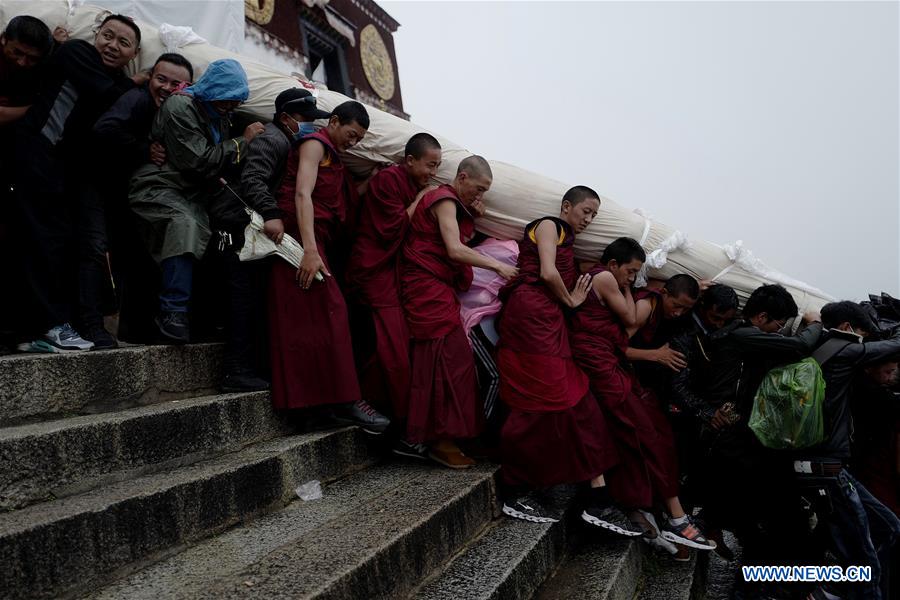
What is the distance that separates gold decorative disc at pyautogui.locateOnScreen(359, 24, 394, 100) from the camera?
1018 cm

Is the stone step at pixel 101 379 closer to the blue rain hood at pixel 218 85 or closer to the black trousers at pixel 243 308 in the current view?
the black trousers at pixel 243 308

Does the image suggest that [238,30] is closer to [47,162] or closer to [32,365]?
[47,162]

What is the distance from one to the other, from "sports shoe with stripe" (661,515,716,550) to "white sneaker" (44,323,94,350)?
2779mm

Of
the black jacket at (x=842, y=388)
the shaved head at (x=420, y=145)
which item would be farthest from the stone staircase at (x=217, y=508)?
the shaved head at (x=420, y=145)

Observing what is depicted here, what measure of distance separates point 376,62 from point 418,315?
28.7 ft

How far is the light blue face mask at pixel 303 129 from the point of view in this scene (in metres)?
2.93

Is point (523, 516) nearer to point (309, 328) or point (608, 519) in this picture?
point (608, 519)

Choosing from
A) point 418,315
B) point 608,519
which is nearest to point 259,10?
point 418,315

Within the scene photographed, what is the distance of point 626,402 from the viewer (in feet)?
9.91

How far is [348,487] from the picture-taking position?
240 cm

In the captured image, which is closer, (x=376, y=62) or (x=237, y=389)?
(x=237, y=389)

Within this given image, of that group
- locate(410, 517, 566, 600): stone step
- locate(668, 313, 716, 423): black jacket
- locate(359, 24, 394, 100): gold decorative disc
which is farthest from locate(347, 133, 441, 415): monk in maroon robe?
locate(359, 24, 394, 100): gold decorative disc

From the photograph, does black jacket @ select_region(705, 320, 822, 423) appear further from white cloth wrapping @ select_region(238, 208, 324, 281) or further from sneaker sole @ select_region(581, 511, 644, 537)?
white cloth wrapping @ select_region(238, 208, 324, 281)

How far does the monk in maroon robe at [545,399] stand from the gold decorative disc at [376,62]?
810cm
